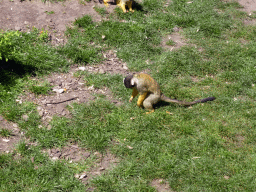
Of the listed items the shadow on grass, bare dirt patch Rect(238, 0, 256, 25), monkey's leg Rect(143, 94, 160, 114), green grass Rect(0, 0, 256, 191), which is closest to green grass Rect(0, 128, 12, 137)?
green grass Rect(0, 0, 256, 191)

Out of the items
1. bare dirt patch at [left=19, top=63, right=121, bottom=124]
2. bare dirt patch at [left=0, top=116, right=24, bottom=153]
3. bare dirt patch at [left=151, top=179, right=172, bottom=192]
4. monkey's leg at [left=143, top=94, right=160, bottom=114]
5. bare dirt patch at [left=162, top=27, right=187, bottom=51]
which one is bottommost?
bare dirt patch at [left=151, top=179, right=172, bottom=192]

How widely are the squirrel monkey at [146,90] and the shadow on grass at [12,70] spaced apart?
2.42 metres

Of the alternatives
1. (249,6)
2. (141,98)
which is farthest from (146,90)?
(249,6)

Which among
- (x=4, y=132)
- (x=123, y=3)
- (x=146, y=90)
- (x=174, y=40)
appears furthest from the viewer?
(x=123, y=3)

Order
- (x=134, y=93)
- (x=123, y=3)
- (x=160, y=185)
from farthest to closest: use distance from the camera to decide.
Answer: (x=123, y=3)
(x=134, y=93)
(x=160, y=185)

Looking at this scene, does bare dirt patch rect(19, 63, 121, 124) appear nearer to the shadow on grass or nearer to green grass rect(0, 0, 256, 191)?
green grass rect(0, 0, 256, 191)

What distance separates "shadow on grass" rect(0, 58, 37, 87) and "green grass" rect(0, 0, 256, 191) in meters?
0.02

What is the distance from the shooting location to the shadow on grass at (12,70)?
19.0 ft

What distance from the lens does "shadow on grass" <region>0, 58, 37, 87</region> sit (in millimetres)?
5801

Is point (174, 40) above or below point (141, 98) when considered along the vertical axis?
above

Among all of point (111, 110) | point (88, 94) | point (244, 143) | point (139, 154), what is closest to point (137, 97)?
point (111, 110)

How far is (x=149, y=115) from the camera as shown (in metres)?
5.51

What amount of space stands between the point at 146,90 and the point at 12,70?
3035 millimetres

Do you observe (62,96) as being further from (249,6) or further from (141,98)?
(249,6)
